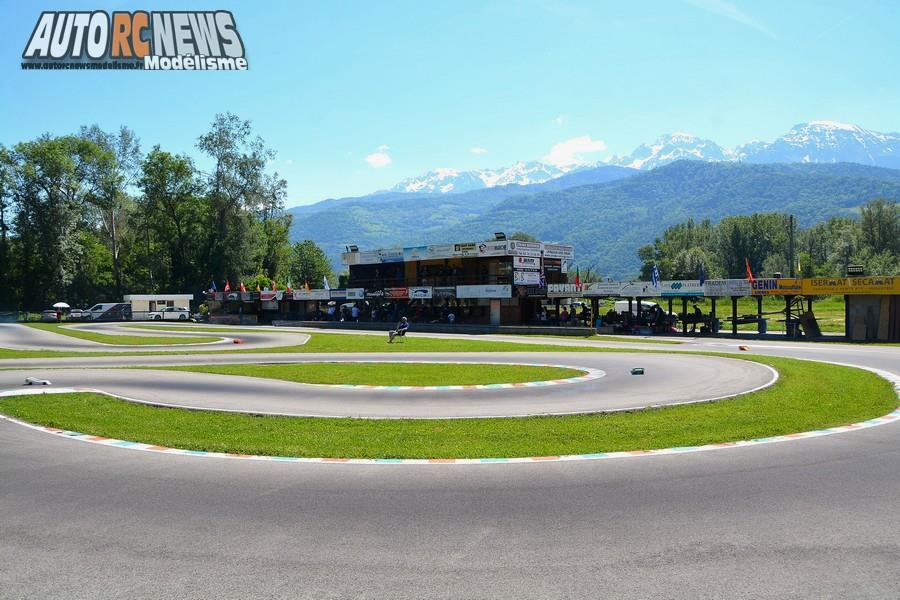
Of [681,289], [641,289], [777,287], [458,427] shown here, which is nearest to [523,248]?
[641,289]

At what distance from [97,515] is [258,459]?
3.05 metres

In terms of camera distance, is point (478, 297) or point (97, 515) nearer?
point (97, 515)

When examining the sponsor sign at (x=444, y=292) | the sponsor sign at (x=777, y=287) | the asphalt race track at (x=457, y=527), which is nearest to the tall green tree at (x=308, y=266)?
the sponsor sign at (x=444, y=292)

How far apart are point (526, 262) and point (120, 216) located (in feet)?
237

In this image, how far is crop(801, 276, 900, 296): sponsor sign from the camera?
37375 mm

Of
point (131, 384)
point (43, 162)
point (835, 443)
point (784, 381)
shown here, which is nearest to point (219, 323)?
point (43, 162)

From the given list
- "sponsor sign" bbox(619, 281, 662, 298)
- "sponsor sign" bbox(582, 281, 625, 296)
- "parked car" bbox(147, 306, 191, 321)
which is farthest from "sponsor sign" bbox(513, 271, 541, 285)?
"parked car" bbox(147, 306, 191, 321)

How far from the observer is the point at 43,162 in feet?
269

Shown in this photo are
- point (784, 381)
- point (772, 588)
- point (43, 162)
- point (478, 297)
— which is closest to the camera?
point (772, 588)

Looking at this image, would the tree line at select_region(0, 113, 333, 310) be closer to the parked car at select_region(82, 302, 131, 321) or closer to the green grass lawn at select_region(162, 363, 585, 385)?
the parked car at select_region(82, 302, 131, 321)

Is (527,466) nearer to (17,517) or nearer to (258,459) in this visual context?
(258,459)

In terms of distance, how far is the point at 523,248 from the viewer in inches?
2191

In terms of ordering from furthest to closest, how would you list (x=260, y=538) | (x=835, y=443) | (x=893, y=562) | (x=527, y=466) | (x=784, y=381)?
1. (x=784, y=381)
2. (x=835, y=443)
3. (x=527, y=466)
4. (x=260, y=538)
5. (x=893, y=562)

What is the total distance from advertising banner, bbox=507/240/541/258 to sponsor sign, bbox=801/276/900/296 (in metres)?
22.2
